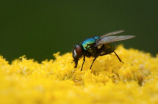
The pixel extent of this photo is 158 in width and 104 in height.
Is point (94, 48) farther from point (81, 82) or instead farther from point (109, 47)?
point (81, 82)

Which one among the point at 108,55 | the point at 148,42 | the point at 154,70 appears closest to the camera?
the point at 154,70

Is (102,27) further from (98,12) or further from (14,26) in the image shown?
(14,26)

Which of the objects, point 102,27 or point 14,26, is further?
point 102,27

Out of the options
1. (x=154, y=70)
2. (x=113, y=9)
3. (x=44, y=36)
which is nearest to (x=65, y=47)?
(x=44, y=36)

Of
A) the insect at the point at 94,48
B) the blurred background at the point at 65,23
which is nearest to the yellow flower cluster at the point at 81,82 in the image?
the insect at the point at 94,48

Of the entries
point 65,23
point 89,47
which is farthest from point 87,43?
point 65,23

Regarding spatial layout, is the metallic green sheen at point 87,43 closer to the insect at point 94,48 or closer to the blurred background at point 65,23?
the insect at point 94,48

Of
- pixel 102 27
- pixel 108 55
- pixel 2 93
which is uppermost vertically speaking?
pixel 102 27
